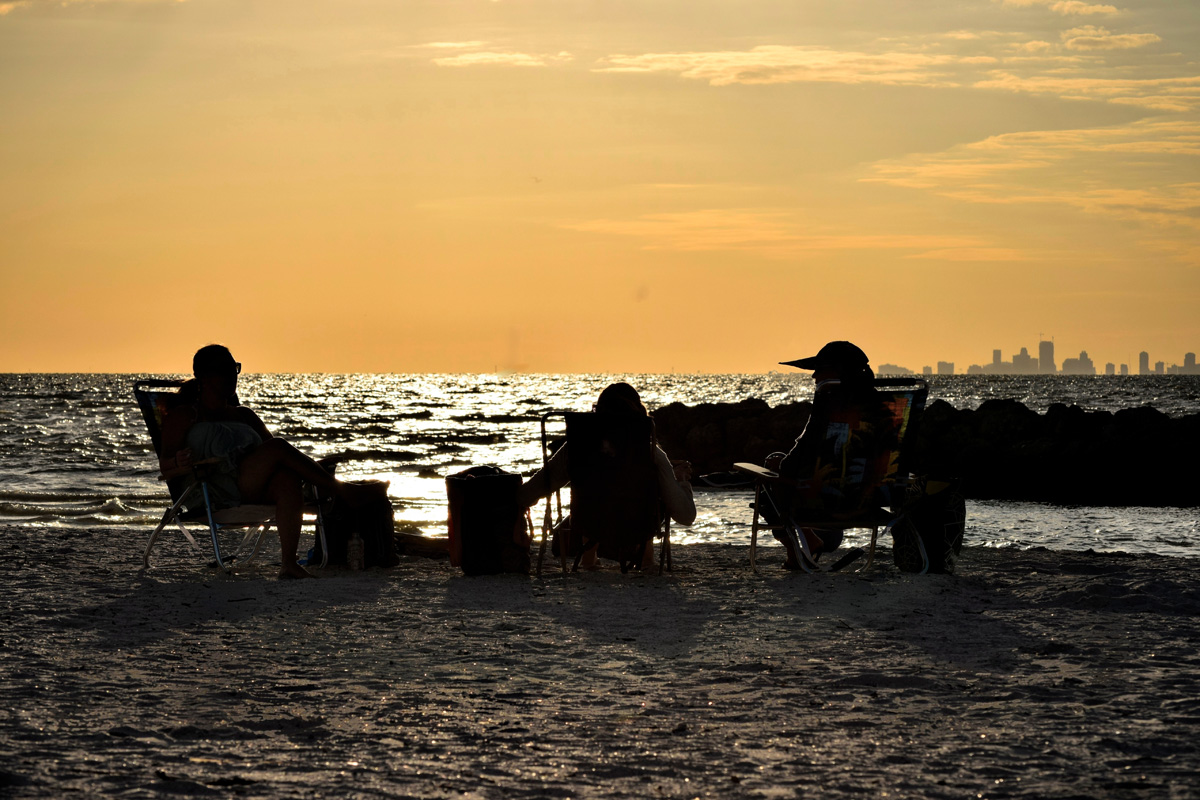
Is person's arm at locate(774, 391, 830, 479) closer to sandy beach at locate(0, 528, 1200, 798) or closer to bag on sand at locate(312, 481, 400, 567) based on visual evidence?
sandy beach at locate(0, 528, 1200, 798)

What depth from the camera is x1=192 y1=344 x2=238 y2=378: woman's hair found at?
6.69 m

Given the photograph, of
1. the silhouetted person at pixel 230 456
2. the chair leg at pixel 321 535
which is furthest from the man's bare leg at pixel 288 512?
the chair leg at pixel 321 535

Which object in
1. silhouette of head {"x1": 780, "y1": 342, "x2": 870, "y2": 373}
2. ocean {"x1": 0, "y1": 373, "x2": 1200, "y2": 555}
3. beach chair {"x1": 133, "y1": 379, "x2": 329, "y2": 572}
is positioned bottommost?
ocean {"x1": 0, "y1": 373, "x2": 1200, "y2": 555}

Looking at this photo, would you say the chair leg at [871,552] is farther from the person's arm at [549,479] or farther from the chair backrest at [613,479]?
the person's arm at [549,479]

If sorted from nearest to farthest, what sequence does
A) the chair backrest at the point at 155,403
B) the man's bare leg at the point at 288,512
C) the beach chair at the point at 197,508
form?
the man's bare leg at the point at 288,512 < the beach chair at the point at 197,508 < the chair backrest at the point at 155,403

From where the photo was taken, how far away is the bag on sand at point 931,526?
6.88m

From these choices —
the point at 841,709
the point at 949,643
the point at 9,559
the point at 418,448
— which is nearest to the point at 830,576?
the point at 949,643

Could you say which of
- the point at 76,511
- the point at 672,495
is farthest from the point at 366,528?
the point at 76,511

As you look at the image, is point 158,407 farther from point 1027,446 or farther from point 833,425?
point 1027,446

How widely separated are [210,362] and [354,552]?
1.54 m

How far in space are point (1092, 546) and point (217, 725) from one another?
8.55 metres

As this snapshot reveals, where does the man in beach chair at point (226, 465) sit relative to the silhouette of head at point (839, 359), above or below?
below

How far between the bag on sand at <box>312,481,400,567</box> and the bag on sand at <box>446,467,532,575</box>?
1.91 ft

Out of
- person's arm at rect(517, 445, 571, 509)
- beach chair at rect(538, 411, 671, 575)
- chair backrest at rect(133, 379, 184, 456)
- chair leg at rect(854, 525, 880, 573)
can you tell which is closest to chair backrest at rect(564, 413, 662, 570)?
beach chair at rect(538, 411, 671, 575)
